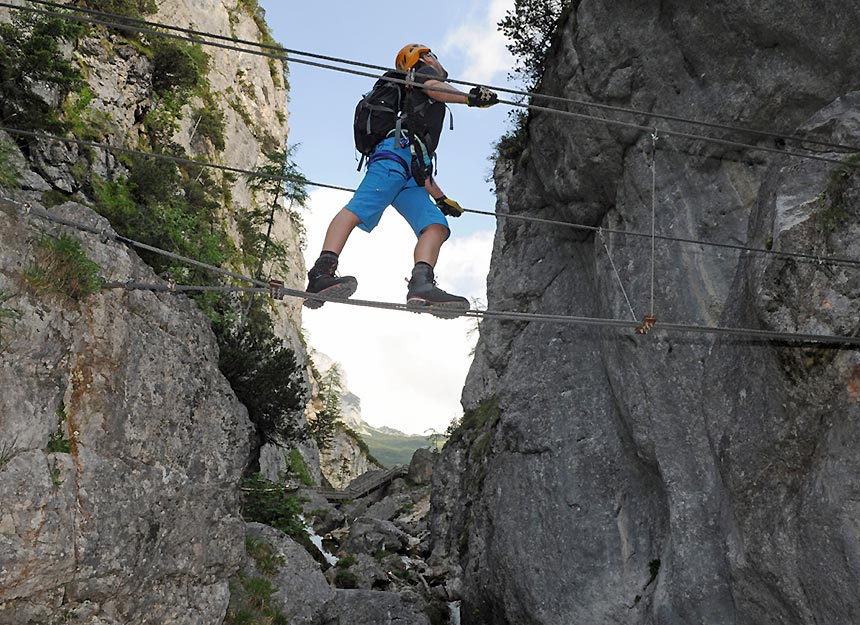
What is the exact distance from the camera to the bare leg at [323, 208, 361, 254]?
640cm

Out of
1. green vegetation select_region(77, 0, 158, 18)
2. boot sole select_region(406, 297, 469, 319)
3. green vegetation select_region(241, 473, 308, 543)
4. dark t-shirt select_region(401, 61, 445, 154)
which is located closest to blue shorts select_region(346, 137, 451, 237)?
dark t-shirt select_region(401, 61, 445, 154)

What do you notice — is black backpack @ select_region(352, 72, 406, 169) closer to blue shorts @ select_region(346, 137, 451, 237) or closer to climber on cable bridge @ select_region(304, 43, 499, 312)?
climber on cable bridge @ select_region(304, 43, 499, 312)

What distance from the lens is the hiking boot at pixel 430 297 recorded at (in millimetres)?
6262

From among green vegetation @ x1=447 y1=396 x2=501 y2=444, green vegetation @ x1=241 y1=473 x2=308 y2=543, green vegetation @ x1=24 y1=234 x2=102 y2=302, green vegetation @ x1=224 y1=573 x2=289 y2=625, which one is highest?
green vegetation @ x1=24 y1=234 x2=102 y2=302

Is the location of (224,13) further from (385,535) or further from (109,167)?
(385,535)

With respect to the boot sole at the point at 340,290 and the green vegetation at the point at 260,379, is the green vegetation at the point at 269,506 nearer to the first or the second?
the green vegetation at the point at 260,379

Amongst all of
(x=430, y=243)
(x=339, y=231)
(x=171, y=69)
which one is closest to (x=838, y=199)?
(x=430, y=243)

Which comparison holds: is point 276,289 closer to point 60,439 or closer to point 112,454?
point 60,439

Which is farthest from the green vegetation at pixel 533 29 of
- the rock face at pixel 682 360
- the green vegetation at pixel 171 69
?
the green vegetation at pixel 171 69

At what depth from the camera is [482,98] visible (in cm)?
645

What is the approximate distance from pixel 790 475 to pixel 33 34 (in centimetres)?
1978

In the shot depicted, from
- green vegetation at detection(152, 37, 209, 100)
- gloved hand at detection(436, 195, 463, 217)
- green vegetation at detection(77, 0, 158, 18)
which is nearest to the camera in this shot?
gloved hand at detection(436, 195, 463, 217)

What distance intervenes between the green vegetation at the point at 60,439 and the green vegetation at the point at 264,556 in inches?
274

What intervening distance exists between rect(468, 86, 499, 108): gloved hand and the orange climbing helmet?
77cm
